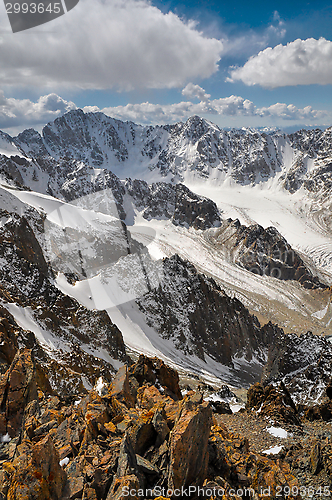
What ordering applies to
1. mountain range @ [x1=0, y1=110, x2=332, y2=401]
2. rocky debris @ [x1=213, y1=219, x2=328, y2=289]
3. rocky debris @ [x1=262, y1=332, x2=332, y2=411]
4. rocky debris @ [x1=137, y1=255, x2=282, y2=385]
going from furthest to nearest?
rocky debris @ [x1=213, y1=219, x2=328, y2=289]
rocky debris @ [x1=137, y1=255, x2=282, y2=385]
mountain range @ [x1=0, y1=110, x2=332, y2=401]
rocky debris @ [x1=262, y1=332, x2=332, y2=411]

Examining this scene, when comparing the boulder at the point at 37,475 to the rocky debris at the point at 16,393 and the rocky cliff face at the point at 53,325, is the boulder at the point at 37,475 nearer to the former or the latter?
the rocky debris at the point at 16,393

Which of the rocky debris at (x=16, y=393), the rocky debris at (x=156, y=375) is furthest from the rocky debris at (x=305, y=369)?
the rocky debris at (x=16, y=393)

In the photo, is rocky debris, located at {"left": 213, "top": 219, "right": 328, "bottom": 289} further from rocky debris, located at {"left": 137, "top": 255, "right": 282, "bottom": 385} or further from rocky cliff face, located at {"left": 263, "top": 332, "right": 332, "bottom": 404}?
rocky cliff face, located at {"left": 263, "top": 332, "right": 332, "bottom": 404}

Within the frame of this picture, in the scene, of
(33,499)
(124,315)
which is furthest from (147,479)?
(124,315)

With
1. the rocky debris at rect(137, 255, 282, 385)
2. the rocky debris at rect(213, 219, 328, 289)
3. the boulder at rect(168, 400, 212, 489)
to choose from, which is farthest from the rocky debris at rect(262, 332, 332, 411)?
the rocky debris at rect(213, 219, 328, 289)

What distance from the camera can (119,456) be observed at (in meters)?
9.73

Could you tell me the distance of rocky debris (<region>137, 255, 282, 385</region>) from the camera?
6970 cm

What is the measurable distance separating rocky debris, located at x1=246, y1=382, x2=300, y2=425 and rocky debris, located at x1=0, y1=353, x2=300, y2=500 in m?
11.5

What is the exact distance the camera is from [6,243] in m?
46.0

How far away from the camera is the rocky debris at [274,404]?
82.9 ft

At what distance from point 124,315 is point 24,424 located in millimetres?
59309

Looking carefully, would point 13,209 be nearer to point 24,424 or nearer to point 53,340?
point 53,340

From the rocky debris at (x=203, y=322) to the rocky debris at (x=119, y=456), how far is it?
5593cm

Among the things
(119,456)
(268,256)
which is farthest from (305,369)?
(268,256)
